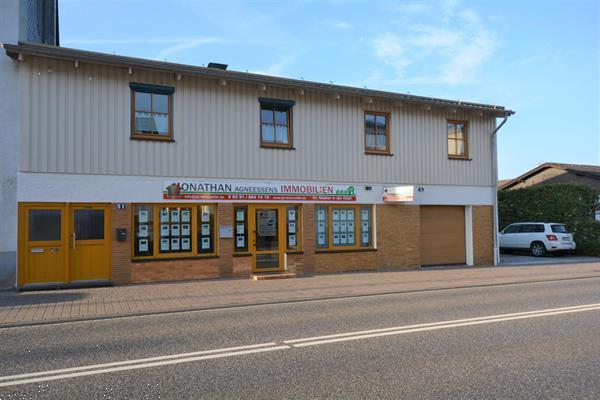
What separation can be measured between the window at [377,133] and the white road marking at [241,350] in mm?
8847

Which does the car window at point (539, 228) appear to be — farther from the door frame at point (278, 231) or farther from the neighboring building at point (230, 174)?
the door frame at point (278, 231)

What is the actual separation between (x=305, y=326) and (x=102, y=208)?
755 centimetres

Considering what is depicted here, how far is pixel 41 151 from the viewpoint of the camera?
12133 millimetres

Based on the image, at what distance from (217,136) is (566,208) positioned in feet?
56.8

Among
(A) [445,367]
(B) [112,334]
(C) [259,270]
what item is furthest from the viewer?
(C) [259,270]

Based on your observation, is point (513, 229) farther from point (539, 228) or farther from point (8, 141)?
point (8, 141)

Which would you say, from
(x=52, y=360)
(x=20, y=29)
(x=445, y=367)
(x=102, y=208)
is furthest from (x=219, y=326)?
(x=20, y=29)

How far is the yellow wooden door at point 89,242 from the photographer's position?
40.8 feet

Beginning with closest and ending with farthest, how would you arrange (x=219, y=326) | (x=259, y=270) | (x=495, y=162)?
(x=219, y=326) < (x=259, y=270) < (x=495, y=162)

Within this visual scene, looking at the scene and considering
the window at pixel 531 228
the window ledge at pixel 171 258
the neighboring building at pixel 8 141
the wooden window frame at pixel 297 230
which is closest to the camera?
the neighboring building at pixel 8 141

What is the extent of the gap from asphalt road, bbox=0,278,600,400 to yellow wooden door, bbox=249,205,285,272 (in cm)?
526

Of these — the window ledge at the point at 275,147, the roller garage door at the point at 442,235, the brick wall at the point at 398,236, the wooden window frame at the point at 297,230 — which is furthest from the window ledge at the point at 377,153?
the wooden window frame at the point at 297,230

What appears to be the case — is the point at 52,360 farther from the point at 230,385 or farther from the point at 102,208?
the point at 102,208

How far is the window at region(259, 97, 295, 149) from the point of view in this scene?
48.9ft
